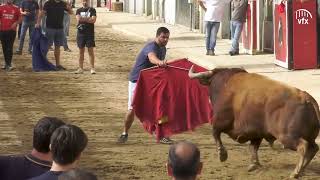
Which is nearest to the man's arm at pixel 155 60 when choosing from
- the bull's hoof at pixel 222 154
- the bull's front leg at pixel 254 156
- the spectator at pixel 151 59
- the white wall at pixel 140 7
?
the spectator at pixel 151 59

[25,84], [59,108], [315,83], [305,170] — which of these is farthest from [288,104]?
[25,84]

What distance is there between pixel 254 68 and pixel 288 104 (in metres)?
8.90

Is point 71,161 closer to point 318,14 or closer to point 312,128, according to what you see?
point 312,128

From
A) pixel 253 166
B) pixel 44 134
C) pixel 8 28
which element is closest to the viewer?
pixel 44 134

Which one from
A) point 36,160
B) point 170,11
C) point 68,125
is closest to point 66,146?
point 68,125

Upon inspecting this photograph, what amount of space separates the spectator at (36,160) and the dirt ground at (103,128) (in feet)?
11.4

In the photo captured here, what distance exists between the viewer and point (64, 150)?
4320mm

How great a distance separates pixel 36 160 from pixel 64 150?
0.60 meters

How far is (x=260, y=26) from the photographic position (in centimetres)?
1966

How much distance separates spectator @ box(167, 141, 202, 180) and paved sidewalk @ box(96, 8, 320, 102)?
28.5 feet

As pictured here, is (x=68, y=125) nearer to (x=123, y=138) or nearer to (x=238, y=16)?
(x=123, y=138)

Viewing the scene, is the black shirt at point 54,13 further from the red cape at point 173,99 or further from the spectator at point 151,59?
the red cape at point 173,99

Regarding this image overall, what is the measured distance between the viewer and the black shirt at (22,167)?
4844 millimetres

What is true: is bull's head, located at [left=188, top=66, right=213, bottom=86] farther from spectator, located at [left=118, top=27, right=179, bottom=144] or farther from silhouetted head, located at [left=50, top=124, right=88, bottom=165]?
silhouetted head, located at [left=50, top=124, right=88, bottom=165]
